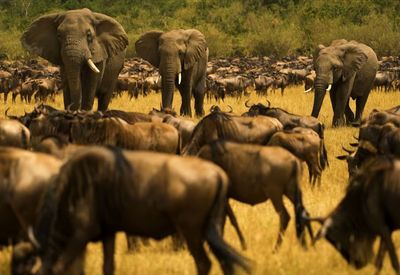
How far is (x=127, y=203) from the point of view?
5066 millimetres

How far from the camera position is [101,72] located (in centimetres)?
1461

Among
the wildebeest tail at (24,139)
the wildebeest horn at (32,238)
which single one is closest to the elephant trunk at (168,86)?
the wildebeest tail at (24,139)

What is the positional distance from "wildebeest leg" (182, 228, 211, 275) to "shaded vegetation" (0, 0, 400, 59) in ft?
146

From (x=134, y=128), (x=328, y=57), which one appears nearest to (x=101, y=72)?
(x=328, y=57)

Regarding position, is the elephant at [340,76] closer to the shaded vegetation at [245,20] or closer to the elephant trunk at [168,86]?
the elephant trunk at [168,86]

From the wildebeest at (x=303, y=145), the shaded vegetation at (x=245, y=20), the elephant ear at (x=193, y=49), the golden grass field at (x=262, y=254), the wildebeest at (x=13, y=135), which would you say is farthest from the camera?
the shaded vegetation at (x=245, y=20)

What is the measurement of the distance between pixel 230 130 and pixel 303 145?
2.80ft

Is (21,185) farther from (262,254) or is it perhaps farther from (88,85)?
(88,85)

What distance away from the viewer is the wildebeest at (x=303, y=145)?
8945mm

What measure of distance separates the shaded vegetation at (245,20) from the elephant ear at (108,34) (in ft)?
116

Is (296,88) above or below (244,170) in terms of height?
below

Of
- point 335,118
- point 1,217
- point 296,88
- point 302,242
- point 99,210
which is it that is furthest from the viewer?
point 296,88

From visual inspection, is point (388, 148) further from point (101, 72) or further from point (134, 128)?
point (101, 72)

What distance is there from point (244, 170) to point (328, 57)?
33.3ft
